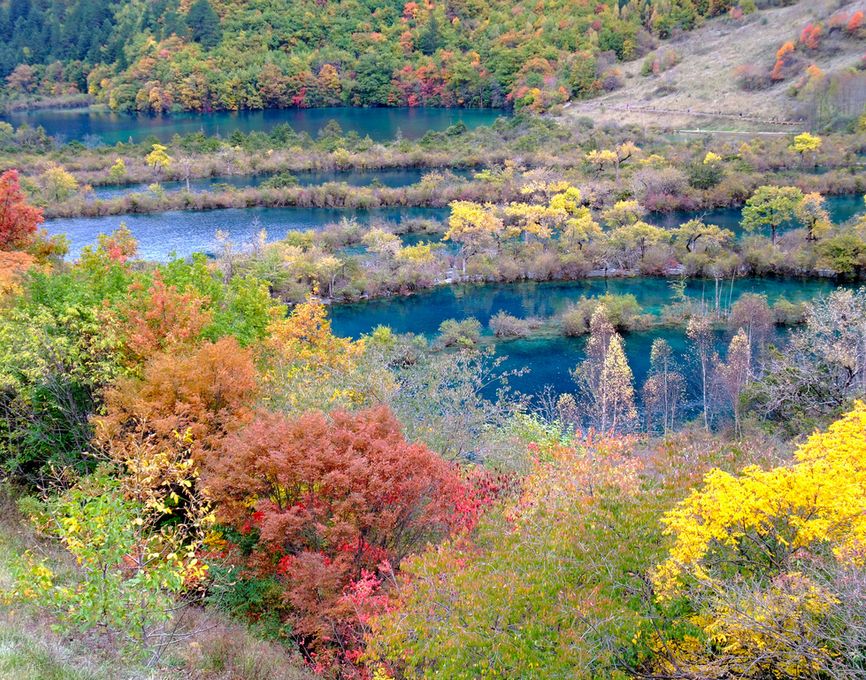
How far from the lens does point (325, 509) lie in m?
12.0

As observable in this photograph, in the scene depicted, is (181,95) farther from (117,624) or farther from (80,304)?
(117,624)

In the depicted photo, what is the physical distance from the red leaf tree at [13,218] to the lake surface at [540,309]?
1452 centimetres

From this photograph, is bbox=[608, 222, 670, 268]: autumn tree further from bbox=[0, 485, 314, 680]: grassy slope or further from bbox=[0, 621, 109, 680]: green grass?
bbox=[0, 621, 109, 680]: green grass

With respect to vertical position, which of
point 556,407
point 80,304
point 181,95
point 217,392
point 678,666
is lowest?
point 556,407

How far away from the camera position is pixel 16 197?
28.3 metres

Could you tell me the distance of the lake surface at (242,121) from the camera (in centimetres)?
9906

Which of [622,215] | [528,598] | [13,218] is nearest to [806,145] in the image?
[622,215]

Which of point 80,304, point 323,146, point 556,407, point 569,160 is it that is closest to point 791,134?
point 569,160

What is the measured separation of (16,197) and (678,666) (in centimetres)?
2813

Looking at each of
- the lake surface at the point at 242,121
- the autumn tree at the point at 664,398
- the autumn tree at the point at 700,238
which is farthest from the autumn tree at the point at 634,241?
the lake surface at the point at 242,121

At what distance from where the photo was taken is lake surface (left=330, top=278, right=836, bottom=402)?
33.8 m

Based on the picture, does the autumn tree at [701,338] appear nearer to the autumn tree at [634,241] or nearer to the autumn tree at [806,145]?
the autumn tree at [634,241]

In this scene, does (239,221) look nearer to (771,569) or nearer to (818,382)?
(818,382)

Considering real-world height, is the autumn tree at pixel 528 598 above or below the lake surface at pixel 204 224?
above
